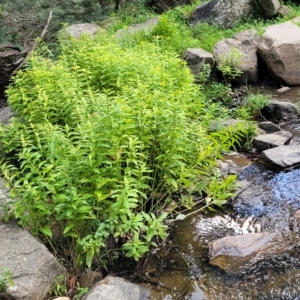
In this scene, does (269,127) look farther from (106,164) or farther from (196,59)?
(106,164)

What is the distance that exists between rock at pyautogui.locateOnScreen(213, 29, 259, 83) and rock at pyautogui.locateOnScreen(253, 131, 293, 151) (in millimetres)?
2576

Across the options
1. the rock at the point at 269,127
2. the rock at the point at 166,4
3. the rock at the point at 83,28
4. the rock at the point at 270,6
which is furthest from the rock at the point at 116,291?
the rock at the point at 166,4

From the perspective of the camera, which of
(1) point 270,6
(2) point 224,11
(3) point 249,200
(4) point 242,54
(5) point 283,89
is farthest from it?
(2) point 224,11

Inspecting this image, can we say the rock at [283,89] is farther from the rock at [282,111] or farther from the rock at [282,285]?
the rock at [282,285]

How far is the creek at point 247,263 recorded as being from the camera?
3.60 m

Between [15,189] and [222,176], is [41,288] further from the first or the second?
[222,176]

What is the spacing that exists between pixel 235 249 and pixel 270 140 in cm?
260

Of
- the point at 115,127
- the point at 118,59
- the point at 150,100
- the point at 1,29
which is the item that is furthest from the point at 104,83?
the point at 1,29

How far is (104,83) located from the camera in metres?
5.45

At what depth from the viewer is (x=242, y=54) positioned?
8.83m

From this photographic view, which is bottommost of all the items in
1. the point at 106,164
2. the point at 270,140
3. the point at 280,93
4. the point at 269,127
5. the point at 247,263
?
the point at 280,93

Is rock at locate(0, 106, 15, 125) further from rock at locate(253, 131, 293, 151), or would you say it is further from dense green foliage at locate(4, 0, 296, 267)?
rock at locate(253, 131, 293, 151)

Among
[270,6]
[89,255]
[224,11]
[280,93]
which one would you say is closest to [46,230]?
[89,255]

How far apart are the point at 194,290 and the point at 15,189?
5.72ft
